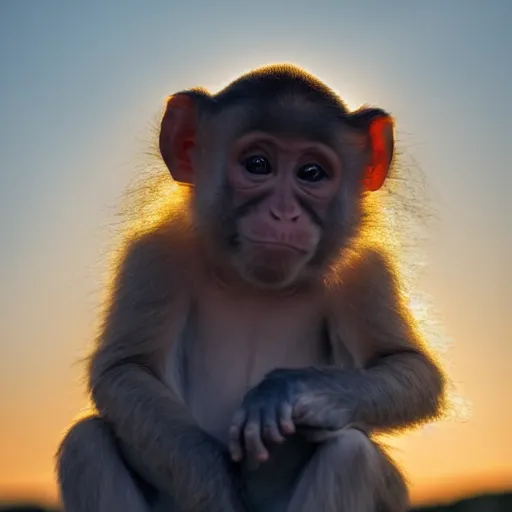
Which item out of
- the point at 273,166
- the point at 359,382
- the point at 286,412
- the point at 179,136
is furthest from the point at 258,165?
the point at 286,412

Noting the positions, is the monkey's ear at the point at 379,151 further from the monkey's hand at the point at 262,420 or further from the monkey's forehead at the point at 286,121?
the monkey's hand at the point at 262,420

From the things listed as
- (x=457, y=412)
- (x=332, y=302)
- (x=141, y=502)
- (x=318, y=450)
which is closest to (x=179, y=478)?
(x=141, y=502)

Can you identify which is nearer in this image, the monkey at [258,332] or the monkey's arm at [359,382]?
the monkey's arm at [359,382]

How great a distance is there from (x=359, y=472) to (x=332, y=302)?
122cm

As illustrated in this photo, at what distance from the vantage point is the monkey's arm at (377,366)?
18.1ft

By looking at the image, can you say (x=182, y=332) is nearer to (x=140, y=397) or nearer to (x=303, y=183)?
(x=140, y=397)

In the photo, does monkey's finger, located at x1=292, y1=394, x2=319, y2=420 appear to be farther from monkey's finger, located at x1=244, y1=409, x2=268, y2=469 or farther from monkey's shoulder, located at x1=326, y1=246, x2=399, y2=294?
monkey's shoulder, located at x1=326, y1=246, x2=399, y2=294

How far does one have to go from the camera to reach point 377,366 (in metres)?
5.98

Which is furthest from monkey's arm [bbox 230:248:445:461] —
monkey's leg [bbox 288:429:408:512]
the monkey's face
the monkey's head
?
the monkey's face

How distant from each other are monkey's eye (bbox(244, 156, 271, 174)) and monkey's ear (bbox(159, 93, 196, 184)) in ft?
1.95

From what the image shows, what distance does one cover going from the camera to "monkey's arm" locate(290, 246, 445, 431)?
18.1 ft

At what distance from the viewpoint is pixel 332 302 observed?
624 centimetres

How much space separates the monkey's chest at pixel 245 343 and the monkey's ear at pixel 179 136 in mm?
772

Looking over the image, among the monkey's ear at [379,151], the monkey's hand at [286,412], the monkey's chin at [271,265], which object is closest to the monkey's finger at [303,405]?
Result: the monkey's hand at [286,412]
